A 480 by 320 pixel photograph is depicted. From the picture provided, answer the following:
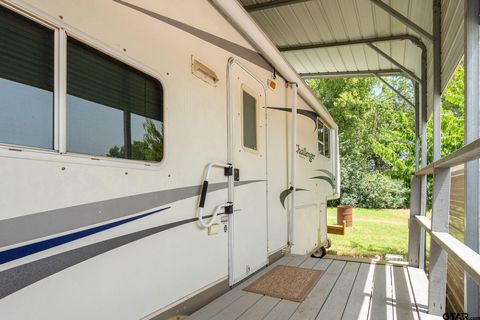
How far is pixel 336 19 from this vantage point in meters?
5.34

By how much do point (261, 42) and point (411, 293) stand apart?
2.57m

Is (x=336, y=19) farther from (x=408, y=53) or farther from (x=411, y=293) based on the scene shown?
(x=411, y=293)

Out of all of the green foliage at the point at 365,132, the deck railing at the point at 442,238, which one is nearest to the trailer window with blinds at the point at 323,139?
the deck railing at the point at 442,238

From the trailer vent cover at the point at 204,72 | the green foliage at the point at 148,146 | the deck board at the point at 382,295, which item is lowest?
the deck board at the point at 382,295

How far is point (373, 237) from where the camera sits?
8977 millimetres

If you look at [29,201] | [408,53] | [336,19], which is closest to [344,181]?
[408,53]

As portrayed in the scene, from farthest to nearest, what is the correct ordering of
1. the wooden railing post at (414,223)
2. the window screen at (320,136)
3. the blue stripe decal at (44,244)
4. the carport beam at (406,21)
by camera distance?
the window screen at (320,136) < the carport beam at (406,21) < the wooden railing post at (414,223) < the blue stripe decal at (44,244)

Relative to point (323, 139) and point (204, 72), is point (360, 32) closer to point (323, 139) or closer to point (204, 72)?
point (323, 139)

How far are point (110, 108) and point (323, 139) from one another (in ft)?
17.5

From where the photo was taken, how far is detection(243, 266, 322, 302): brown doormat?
8.62 feet

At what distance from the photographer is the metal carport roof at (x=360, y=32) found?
157 inches

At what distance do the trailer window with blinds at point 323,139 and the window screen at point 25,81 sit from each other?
5138 millimetres

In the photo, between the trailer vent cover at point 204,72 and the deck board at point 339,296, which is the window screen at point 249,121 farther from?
the deck board at point 339,296

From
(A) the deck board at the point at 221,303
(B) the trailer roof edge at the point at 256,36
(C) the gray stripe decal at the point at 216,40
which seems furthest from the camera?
(B) the trailer roof edge at the point at 256,36
